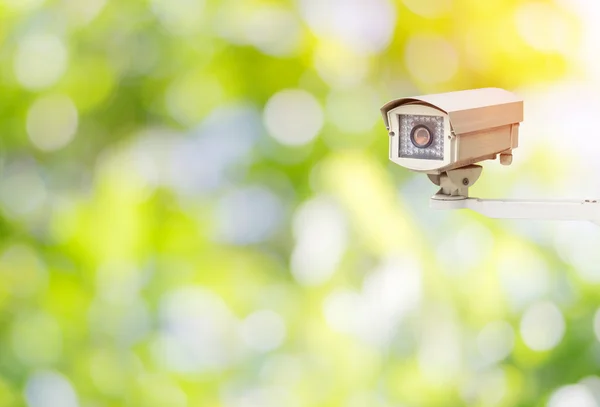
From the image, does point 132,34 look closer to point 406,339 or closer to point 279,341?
Answer: point 279,341

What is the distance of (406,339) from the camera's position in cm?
245

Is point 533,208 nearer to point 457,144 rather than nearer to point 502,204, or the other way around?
point 502,204

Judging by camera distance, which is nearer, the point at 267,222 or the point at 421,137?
the point at 421,137

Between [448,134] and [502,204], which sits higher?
[448,134]

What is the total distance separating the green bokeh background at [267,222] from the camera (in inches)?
93.2

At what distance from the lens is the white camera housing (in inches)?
66.4

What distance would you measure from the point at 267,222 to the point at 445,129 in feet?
2.97

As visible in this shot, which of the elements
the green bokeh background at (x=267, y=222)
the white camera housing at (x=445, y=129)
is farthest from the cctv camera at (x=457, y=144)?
the green bokeh background at (x=267, y=222)

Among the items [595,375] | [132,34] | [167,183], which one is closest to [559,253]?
[595,375]

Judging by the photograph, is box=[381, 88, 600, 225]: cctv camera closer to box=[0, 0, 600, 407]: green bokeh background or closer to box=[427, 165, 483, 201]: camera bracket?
box=[427, 165, 483, 201]: camera bracket

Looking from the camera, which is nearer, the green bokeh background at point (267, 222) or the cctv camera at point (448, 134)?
the cctv camera at point (448, 134)

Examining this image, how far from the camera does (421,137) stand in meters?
1.73

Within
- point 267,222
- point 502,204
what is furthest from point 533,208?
point 267,222

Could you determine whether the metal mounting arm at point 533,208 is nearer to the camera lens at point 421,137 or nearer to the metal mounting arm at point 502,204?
the metal mounting arm at point 502,204
